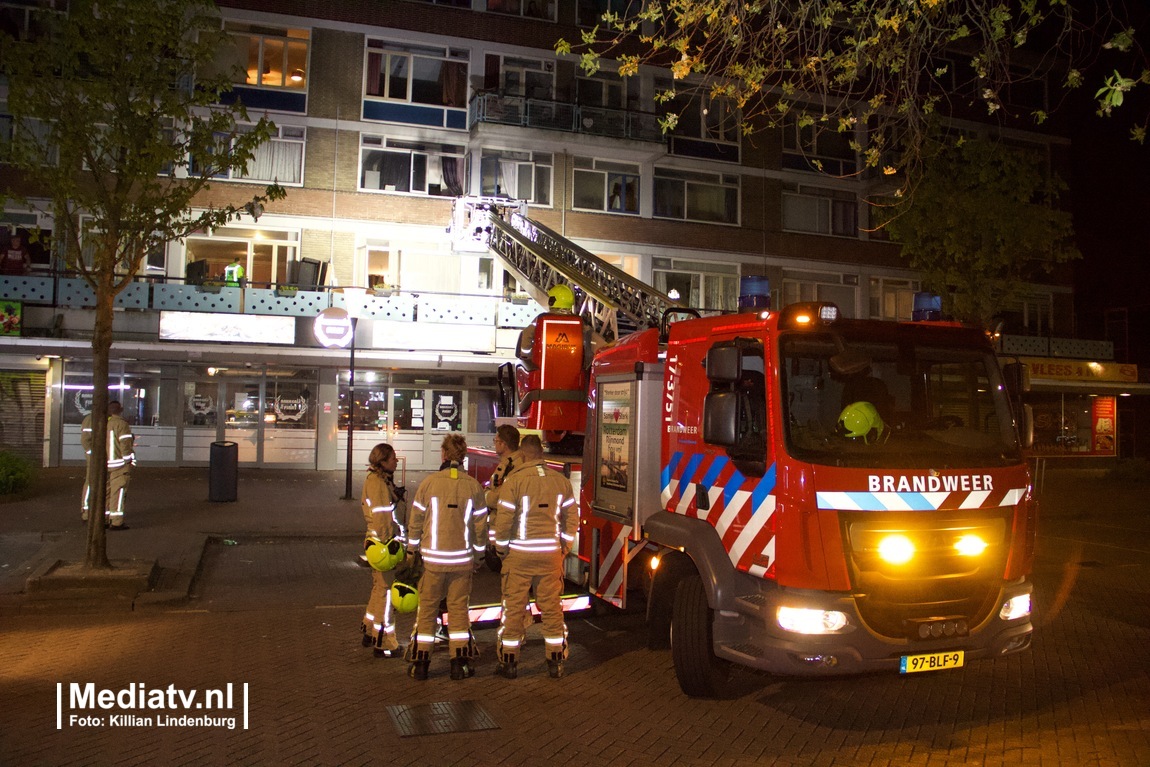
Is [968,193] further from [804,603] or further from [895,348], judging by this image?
[804,603]

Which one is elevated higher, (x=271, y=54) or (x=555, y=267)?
(x=271, y=54)

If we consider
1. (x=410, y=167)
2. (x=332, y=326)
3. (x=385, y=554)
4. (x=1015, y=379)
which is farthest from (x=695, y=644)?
(x=410, y=167)

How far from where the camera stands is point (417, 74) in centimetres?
2491

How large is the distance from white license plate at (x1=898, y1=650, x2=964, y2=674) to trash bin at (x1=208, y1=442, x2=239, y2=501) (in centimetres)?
1364

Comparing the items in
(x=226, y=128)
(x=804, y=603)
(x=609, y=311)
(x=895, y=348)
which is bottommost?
(x=804, y=603)

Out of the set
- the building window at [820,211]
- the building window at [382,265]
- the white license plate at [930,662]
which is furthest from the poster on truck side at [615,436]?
the building window at [820,211]

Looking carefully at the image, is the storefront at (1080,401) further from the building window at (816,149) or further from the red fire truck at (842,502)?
the red fire truck at (842,502)

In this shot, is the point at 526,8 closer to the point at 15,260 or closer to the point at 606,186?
the point at 606,186

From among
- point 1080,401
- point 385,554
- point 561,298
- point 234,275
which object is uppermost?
point 234,275

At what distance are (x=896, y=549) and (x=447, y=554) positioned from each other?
3.13 metres

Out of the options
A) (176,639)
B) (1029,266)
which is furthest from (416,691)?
(1029,266)

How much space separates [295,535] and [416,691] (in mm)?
8034

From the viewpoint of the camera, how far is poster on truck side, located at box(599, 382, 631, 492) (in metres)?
7.26

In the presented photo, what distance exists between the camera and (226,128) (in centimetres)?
1027
